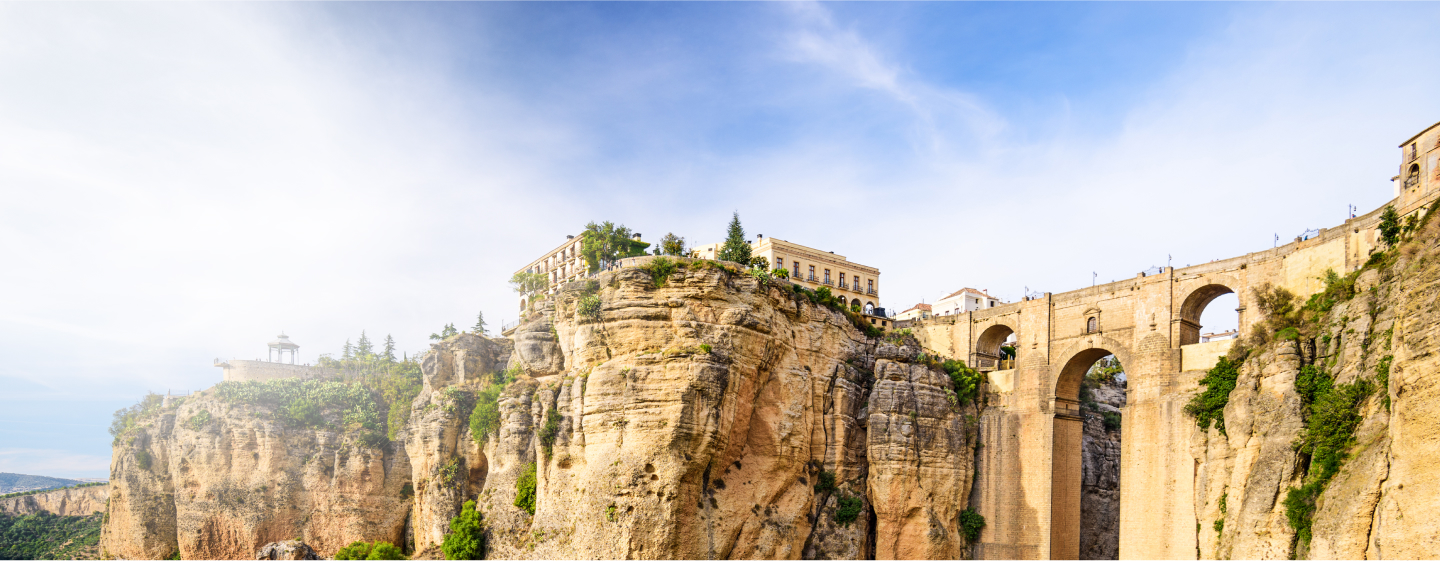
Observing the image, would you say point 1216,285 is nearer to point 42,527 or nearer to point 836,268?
point 836,268

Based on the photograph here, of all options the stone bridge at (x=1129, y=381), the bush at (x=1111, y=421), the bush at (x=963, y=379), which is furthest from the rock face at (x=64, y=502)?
the bush at (x=1111, y=421)

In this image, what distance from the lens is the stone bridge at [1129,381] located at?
38469 mm

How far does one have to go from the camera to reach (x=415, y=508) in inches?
2082

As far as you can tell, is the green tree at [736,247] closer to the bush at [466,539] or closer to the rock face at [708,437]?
the rock face at [708,437]

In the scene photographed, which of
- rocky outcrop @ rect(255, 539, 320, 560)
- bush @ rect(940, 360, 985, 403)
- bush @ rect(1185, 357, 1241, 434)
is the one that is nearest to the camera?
bush @ rect(1185, 357, 1241, 434)

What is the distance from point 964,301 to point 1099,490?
1945 cm

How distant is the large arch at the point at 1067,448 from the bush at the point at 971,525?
341 centimetres

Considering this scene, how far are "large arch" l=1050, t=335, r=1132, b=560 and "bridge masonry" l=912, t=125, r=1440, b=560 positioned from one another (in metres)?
0.07

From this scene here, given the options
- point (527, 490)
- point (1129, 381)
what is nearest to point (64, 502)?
point (527, 490)

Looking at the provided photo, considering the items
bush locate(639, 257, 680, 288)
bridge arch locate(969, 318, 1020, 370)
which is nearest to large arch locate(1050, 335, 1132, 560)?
bridge arch locate(969, 318, 1020, 370)

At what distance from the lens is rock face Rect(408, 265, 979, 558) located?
39.2 metres

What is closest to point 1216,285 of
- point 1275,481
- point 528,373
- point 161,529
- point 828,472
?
point 1275,481

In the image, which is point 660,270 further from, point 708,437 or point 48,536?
point 48,536

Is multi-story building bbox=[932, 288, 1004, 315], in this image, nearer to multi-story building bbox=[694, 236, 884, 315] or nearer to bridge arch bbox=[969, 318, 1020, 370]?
multi-story building bbox=[694, 236, 884, 315]
